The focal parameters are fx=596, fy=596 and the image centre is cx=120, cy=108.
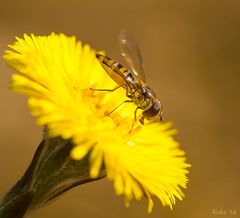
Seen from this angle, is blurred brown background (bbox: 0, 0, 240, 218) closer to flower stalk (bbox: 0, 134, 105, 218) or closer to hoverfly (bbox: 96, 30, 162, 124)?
hoverfly (bbox: 96, 30, 162, 124)

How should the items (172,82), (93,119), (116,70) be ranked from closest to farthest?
(93,119) < (116,70) < (172,82)

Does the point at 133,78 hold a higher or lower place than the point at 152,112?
higher

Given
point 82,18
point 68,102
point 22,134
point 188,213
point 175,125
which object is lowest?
point 188,213

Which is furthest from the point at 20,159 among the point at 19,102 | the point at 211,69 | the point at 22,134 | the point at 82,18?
the point at 211,69

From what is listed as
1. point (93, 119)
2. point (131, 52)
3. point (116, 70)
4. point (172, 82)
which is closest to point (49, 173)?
point (93, 119)

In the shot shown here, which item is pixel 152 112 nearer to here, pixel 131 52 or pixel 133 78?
pixel 133 78

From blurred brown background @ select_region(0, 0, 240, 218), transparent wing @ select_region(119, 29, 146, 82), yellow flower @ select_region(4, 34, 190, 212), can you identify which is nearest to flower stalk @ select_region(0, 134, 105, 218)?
yellow flower @ select_region(4, 34, 190, 212)

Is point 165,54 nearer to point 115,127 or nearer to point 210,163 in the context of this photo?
point 210,163
